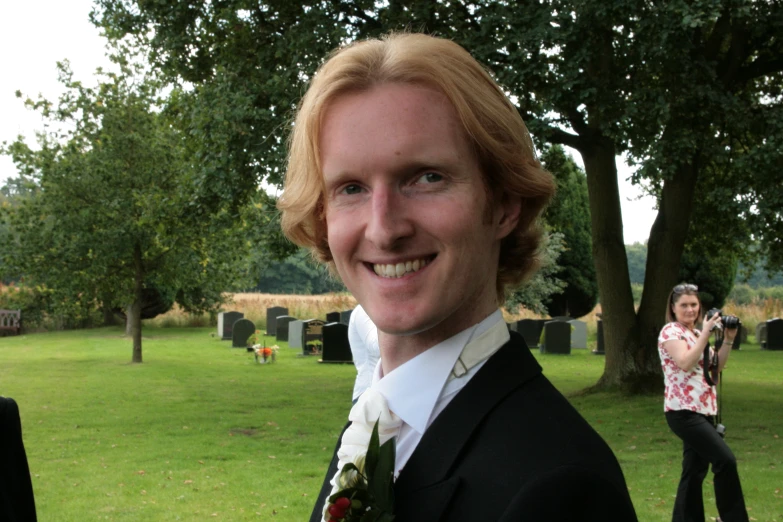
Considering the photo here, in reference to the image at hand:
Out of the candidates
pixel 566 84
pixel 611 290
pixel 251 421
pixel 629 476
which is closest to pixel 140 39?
pixel 251 421

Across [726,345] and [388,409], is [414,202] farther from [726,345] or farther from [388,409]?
[726,345]

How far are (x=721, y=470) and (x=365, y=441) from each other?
6679 millimetres

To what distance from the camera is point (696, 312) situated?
7.92 metres

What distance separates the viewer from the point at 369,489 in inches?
53.4

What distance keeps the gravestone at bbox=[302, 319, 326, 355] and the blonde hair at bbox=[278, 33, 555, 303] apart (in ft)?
83.8

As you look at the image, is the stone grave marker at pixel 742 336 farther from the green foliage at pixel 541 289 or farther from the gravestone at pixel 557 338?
the gravestone at pixel 557 338

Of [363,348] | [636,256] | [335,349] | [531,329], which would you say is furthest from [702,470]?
[636,256]

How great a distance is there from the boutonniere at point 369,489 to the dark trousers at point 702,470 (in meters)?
6.61

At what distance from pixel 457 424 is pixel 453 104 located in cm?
54

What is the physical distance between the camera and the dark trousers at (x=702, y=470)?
288 inches

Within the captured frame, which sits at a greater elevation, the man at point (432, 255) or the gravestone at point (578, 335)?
the man at point (432, 255)

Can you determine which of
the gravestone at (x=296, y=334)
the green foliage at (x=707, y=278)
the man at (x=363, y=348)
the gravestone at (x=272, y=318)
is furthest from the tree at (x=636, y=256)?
the man at (x=363, y=348)

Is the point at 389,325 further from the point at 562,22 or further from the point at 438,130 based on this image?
the point at 562,22

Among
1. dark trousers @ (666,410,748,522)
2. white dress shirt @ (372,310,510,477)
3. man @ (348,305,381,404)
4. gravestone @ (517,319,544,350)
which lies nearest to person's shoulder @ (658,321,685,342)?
dark trousers @ (666,410,748,522)
